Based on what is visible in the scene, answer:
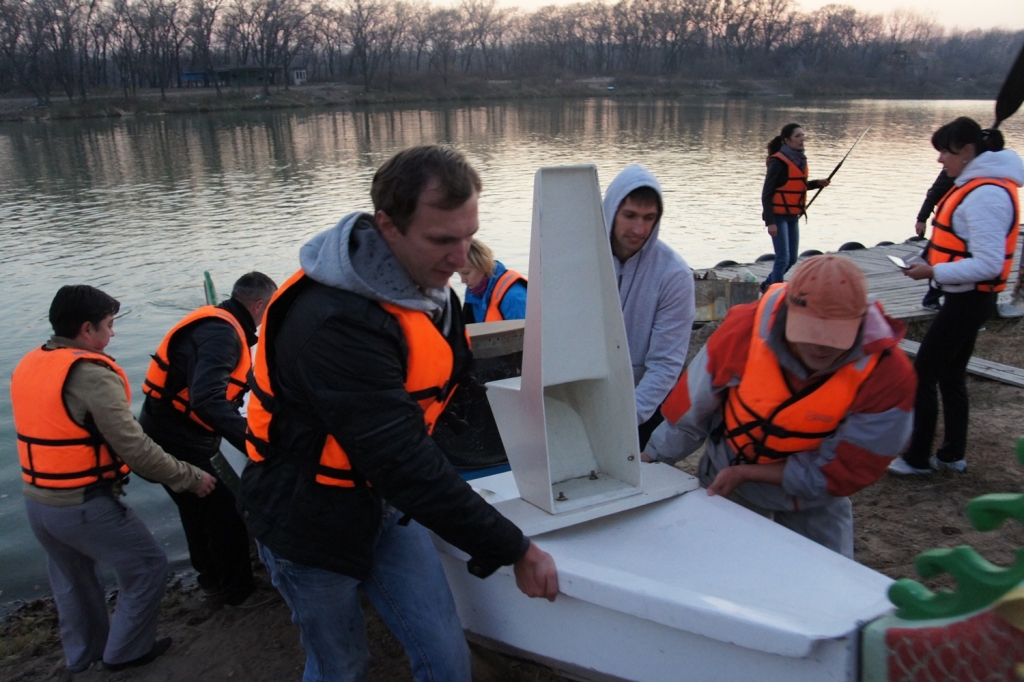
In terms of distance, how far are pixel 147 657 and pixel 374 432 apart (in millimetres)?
2505

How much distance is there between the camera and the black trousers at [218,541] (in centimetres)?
355

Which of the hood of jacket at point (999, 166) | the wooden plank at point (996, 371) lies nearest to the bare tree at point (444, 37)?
the wooden plank at point (996, 371)

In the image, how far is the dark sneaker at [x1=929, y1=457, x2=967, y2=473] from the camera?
12.6 feet

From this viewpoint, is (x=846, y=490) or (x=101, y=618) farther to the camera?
(x=101, y=618)

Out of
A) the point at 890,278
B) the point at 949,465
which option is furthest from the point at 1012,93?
the point at 890,278

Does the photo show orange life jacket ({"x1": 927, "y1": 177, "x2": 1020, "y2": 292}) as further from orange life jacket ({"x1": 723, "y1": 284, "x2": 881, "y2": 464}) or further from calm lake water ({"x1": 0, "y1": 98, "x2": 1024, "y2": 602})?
calm lake water ({"x1": 0, "y1": 98, "x2": 1024, "y2": 602})

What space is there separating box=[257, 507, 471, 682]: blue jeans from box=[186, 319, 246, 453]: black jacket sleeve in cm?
136

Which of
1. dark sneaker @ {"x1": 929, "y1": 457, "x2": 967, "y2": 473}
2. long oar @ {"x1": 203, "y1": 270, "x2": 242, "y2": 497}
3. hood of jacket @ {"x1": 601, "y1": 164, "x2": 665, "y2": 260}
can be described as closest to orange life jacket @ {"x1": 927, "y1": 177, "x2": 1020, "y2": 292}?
dark sneaker @ {"x1": 929, "y1": 457, "x2": 967, "y2": 473}

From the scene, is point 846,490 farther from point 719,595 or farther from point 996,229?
point 996,229

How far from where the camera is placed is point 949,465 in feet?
12.7

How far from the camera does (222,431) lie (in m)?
3.17

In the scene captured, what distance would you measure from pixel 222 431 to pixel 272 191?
1632 cm

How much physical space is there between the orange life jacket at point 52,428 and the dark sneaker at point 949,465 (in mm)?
4044

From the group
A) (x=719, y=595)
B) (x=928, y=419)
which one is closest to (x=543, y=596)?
(x=719, y=595)
